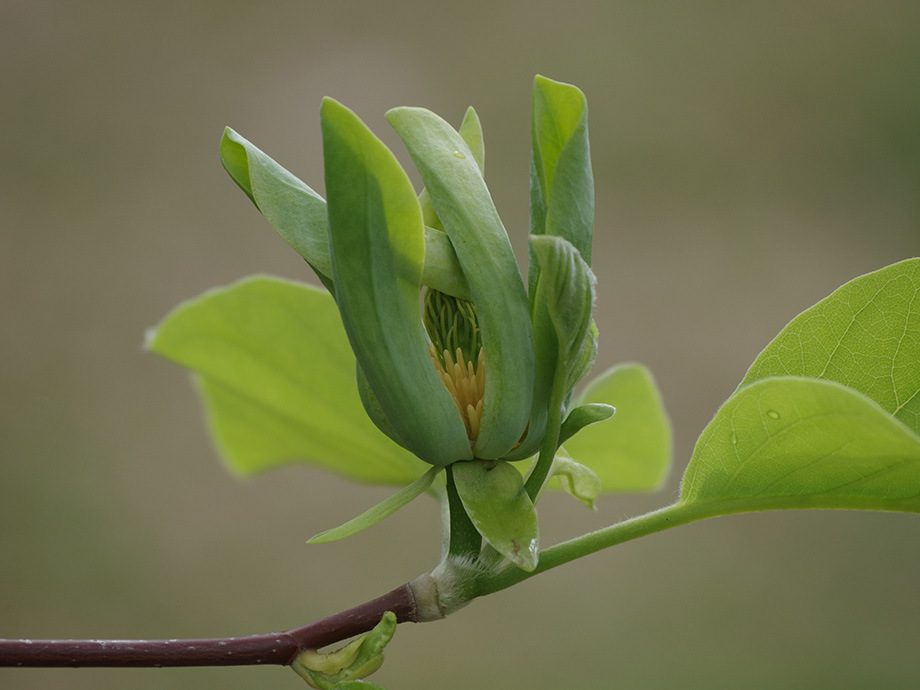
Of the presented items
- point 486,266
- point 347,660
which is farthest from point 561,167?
point 347,660

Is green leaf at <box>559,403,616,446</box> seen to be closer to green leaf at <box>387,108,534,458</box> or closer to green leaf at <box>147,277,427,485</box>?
green leaf at <box>387,108,534,458</box>

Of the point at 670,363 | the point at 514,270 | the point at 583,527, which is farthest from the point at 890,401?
the point at 670,363

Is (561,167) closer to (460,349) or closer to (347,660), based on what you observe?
(460,349)

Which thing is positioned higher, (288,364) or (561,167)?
(561,167)

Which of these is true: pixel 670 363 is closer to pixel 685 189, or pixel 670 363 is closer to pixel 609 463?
pixel 685 189

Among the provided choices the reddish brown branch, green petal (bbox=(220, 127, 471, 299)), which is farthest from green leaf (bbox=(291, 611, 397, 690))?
green petal (bbox=(220, 127, 471, 299))

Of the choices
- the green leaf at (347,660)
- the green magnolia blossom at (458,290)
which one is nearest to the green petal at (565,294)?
the green magnolia blossom at (458,290)

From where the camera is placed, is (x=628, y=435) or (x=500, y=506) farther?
(x=628, y=435)

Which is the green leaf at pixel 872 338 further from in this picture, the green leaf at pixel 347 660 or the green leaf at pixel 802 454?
the green leaf at pixel 347 660
